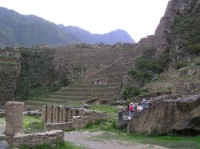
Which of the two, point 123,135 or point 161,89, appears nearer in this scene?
point 123,135

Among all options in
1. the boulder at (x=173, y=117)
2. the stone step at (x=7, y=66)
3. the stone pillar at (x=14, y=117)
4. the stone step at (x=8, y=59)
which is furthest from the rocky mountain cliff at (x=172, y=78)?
the stone step at (x=7, y=66)

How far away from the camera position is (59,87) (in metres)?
75.6

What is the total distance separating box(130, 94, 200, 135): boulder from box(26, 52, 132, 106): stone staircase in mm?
29378

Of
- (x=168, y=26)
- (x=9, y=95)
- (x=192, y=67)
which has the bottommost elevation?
(x=9, y=95)

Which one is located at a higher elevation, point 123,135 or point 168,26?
point 168,26

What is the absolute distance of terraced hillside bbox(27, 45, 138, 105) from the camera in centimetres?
5812

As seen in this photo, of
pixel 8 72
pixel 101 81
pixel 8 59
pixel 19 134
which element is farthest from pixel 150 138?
pixel 8 59

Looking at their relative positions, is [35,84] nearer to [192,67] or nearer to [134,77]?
[134,77]

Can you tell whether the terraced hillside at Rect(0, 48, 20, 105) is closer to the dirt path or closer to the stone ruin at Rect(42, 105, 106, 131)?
the stone ruin at Rect(42, 105, 106, 131)

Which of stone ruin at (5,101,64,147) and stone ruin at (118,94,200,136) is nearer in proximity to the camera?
stone ruin at (5,101,64,147)

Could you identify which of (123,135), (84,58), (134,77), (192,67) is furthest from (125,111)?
(84,58)

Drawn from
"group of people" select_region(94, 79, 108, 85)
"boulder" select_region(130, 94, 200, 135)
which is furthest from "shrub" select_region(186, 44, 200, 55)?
"boulder" select_region(130, 94, 200, 135)

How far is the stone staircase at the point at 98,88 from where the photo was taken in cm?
5685

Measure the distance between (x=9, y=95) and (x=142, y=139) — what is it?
5349 cm
